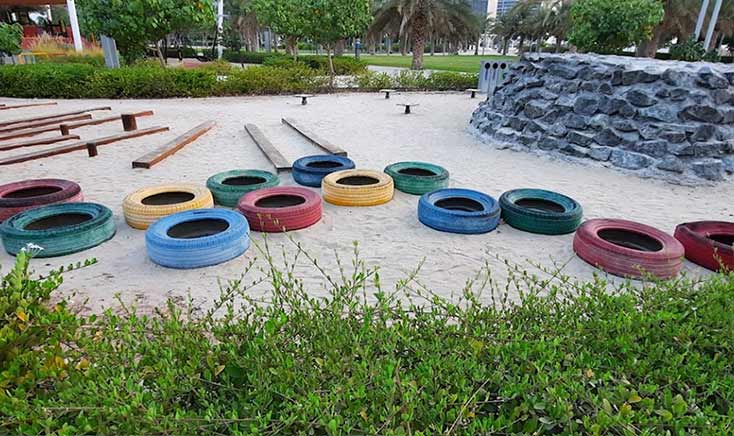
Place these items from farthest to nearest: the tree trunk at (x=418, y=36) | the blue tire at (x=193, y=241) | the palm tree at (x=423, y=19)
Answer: the tree trunk at (x=418, y=36)
the palm tree at (x=423, y=19)
the blue tire at (x=193, y=241)

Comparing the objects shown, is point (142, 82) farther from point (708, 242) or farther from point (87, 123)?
point (708, 242)

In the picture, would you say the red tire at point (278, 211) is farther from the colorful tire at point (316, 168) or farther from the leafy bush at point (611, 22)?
the leafy bush at point (611, 22)

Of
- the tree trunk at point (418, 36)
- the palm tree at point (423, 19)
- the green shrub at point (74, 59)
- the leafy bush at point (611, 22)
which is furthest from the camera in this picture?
the tree trunk at point (418, 36)

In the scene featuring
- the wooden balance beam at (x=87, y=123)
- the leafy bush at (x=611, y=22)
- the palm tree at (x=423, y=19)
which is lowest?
the wooden balance beam at (x=87, y=123)

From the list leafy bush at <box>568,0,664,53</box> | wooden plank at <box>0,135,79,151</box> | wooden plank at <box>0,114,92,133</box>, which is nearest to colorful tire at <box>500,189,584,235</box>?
wooden plank at <box>0,135,79,151</box>

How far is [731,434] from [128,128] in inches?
425

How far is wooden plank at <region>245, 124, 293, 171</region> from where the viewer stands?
7.01 meters

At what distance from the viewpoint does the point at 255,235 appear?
4734mm

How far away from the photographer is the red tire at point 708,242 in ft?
13.1

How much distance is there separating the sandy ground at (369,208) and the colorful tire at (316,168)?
33cm

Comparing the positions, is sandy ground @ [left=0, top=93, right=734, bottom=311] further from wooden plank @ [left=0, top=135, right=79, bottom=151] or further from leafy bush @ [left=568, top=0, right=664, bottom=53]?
leafy bush @ [left=568, top=0, right=664, bottom=53]

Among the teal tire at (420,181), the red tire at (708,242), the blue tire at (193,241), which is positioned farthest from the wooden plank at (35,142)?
the red tire at (708,242)

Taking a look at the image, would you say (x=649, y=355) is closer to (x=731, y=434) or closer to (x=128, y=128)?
(x=731, y=434)

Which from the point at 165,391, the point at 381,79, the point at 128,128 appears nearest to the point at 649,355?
the point at 165,391
